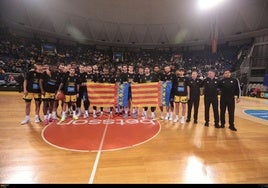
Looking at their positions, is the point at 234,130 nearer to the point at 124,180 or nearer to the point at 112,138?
the point at 112,138

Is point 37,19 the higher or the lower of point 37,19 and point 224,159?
the higher

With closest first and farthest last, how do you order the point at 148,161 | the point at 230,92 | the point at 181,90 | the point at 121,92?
1. the point at 148,161
2. the point at 230,92
3. the point at 181,90
4. the point at 121,92

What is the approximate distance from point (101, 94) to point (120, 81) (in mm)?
872

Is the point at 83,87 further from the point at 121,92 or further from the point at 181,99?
the point at 181,99

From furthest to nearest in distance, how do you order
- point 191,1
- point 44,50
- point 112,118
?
point 44,50 < point 191,1 < point 112,118

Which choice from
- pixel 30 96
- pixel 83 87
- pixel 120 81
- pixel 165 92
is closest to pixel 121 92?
pixel 120 81

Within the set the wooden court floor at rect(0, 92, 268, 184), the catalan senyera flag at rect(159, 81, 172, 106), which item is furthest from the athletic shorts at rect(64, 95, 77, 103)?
the catalan senyera flag at rect(159, 81, 172, 106)

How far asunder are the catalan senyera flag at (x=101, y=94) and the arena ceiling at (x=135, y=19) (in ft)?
51.2

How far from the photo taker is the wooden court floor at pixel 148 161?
2.47 metres

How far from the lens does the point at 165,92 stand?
5.92 metres

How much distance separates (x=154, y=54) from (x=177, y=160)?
2639 centimetres

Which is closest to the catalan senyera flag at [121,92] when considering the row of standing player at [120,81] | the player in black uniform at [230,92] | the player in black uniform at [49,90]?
the row of standing player at [120,81]
